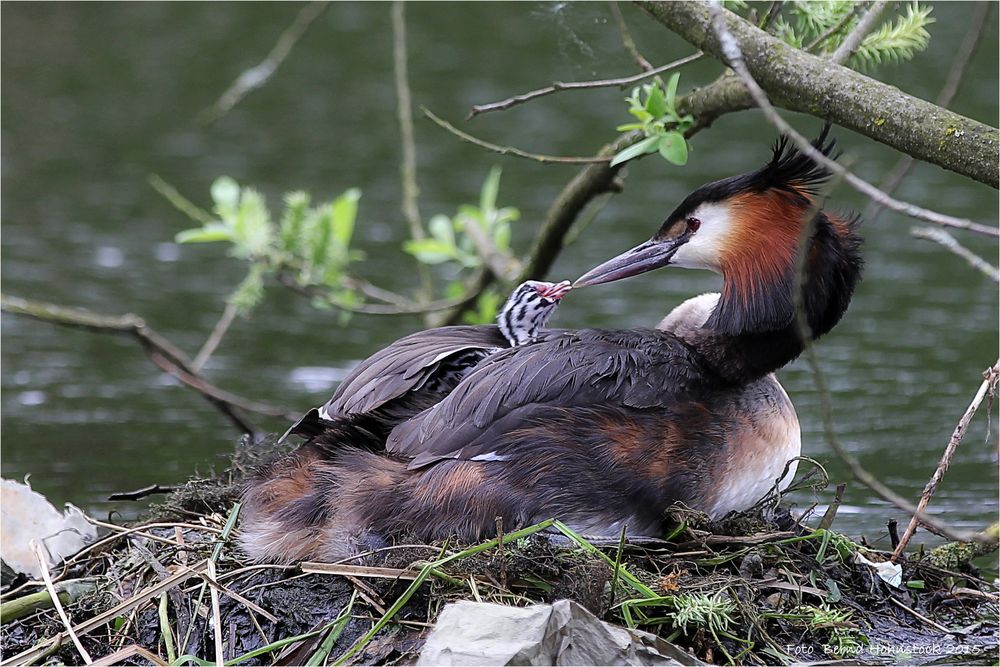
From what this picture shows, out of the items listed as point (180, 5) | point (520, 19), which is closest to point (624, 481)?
point (520, 19)

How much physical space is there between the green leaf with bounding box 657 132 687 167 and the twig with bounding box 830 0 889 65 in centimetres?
56

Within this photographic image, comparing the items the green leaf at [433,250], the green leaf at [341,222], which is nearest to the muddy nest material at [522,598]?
the green leaf at [341,222]

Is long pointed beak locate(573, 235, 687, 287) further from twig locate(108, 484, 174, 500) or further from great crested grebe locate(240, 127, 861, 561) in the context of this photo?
twig locate(108, 484, 174, 500)

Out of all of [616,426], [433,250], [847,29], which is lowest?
[433,250]

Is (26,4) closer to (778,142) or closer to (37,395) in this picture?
(37,395)

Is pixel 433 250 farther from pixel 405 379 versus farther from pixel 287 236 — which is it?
pixel 405 379

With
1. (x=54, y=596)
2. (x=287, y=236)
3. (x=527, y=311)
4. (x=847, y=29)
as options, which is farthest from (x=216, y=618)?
(x=287, y=236)

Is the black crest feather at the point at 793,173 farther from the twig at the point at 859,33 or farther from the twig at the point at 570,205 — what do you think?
the twig at the point at 570,205

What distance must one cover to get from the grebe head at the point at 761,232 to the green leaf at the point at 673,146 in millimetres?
130

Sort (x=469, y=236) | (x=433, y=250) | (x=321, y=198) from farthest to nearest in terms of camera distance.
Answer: (x=321, y=198) → (x=469, y=236) → (x=433, y=250)

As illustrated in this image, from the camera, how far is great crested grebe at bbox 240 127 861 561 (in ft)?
12.0

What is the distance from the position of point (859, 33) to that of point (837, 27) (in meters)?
0.08

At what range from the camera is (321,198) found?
9414 mm

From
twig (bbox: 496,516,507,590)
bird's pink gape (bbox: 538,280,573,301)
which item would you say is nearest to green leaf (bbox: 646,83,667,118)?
bird's pink gape (bbox: 538,280,573,301)
